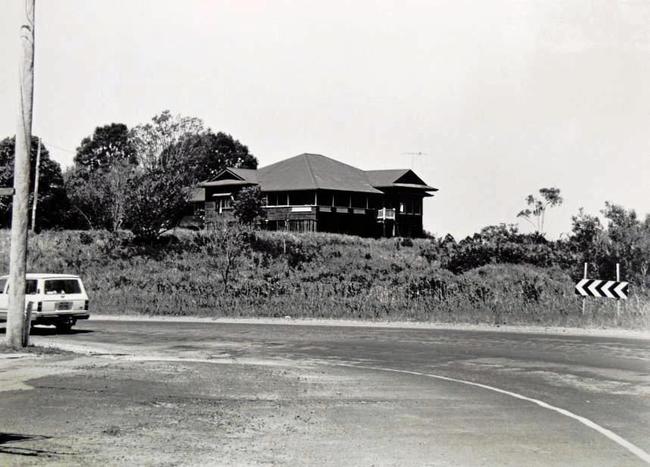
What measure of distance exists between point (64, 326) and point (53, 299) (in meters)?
1.60

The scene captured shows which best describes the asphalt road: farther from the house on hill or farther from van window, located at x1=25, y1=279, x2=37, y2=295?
the house on hill

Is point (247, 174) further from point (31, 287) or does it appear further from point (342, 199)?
point (31, 287)

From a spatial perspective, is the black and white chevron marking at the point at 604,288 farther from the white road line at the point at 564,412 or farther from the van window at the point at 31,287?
the van window at the point at 31,287

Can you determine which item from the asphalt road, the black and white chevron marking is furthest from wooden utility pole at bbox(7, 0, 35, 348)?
the black and white chevron marking

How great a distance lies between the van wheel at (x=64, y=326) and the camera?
24.0 meters

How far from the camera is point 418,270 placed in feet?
188

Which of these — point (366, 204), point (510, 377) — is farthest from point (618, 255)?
point (510, 377)

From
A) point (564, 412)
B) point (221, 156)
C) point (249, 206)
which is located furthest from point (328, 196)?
point (564, 412)

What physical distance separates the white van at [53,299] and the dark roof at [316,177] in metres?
42.5

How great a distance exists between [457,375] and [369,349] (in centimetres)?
520

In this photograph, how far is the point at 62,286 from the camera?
23625mm

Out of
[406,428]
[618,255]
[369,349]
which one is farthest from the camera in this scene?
[618,255]

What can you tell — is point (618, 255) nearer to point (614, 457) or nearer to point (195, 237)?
point (195, 237)

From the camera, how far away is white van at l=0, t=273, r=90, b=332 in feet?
75.2
